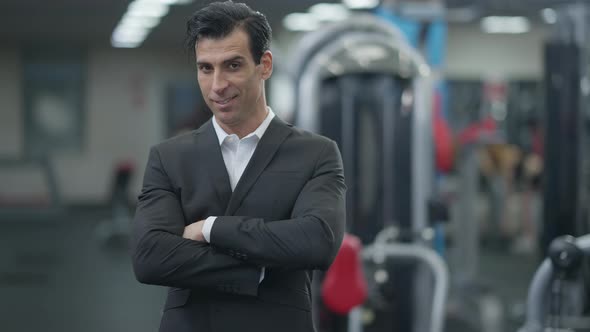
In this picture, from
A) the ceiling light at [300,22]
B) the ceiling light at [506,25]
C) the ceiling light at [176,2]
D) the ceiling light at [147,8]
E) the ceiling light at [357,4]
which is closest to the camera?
the ceiling light at [357,4]

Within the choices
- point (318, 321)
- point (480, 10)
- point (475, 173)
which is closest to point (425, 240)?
point (318, 321)

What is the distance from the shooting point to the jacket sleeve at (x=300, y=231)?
1552mm

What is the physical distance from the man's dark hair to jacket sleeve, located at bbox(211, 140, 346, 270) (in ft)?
0.78

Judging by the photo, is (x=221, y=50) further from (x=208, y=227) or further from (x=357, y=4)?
(x=357, y=4)

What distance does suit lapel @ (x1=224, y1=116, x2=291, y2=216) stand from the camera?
157 centimetres

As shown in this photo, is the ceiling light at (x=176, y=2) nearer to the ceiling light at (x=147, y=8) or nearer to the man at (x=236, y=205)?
the ceiling light at (x=147, y=8)

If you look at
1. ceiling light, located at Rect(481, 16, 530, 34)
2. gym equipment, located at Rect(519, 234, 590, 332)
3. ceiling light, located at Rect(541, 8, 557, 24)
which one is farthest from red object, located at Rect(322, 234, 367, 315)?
ceiling light, located at Rect(481, 16, 530, 34)

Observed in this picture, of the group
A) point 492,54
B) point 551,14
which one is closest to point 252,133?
point 551,14

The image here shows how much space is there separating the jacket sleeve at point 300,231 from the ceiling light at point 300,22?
9370 mm

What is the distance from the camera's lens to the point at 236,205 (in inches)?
62.6

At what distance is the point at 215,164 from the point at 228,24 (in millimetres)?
253

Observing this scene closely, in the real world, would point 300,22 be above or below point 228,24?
above

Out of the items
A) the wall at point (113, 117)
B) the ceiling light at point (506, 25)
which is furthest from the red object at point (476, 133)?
the wall at point (113, 117)

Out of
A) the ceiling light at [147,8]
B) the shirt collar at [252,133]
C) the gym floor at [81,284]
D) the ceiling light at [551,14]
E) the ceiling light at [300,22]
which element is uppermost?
the ceiling light at [147,8]
